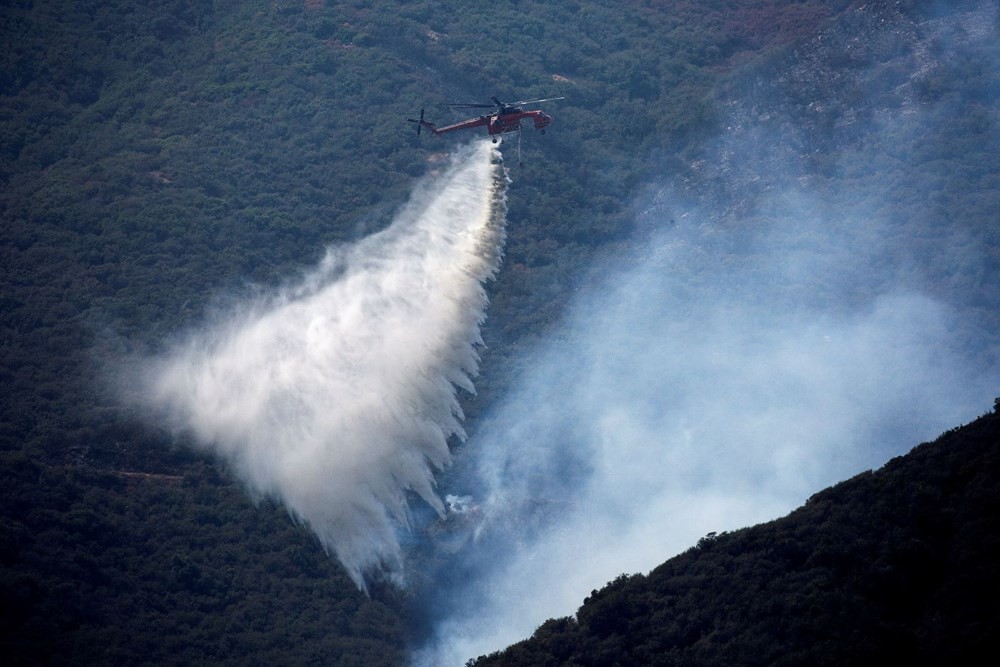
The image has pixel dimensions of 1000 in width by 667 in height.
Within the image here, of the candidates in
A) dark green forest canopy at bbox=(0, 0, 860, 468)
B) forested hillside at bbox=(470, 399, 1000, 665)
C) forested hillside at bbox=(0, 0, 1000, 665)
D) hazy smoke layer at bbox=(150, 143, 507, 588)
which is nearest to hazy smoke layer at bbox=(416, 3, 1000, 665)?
forested hillside at bbox=(0, 0, 1000, 665)

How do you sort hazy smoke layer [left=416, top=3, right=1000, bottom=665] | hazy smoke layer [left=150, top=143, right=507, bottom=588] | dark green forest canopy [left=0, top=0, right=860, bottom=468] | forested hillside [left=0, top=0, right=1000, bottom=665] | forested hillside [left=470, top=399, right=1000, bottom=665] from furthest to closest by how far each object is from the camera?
dark green forest canopy [left=0, top=0, right=860, bottom=468], hazy smoke layer [left=416, top=3, right=1000, bottom=665], hazy smoke layer [left=150, top=143, right=507, bottom=588], forested hillside [left=0, top=0, right=1000, bottom=665], forested hillside [left=470, top=399, right=1000, bottom=665]

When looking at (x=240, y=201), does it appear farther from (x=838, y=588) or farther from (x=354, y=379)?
(x=838, y=588)

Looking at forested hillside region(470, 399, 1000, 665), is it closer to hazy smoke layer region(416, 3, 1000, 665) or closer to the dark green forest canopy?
hazy smoke layer region(416, 3, 1000, 665)

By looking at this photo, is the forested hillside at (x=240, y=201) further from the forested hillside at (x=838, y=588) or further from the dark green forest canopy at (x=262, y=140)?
the forested hillside at (x=838, y=588)

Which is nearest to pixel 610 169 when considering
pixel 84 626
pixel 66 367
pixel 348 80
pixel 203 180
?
pixel 348 80

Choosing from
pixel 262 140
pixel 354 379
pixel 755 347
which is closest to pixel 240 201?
pixel 262 140

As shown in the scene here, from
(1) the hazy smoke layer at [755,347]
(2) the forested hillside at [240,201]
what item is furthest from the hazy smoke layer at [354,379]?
(1) the hazy smoke layer at [755,347]
